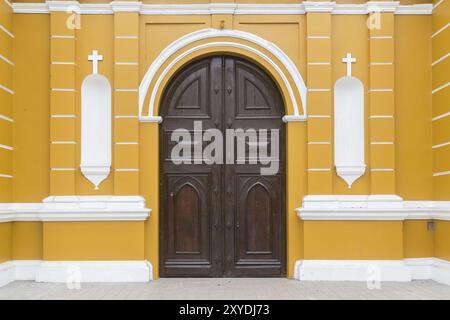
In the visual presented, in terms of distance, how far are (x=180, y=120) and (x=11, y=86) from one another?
2769 millimetres

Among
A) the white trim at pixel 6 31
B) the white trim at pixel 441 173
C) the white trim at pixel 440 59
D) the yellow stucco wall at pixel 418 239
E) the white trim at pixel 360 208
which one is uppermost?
the white trim at pixel 6 31

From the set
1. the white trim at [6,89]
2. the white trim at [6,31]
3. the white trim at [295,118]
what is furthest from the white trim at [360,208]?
the white trim at [6,31]

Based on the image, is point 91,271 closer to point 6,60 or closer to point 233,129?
point 233,129

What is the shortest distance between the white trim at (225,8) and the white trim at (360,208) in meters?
3.02

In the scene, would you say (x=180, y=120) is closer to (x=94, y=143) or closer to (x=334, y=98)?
(x=94, y=143)

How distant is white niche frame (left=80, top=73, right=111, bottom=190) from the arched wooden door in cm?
90

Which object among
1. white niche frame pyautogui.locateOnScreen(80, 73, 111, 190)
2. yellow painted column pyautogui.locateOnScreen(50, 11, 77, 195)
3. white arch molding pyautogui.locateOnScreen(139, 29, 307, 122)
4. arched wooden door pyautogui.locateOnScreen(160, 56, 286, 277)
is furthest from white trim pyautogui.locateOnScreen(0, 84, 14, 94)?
arched wooden door pyautogui.locateOnScreen(160, 56, 286, 277)

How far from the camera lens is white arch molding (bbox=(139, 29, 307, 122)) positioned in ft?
30.5

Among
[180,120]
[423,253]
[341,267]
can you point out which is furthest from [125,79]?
[423,253]

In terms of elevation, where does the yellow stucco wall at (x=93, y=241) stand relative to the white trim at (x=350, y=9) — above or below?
below

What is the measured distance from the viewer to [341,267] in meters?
9.00

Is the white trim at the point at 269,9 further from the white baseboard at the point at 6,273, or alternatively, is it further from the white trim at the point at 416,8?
the white baseboard at the point at 6,273

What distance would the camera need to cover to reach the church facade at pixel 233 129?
9.13 meters

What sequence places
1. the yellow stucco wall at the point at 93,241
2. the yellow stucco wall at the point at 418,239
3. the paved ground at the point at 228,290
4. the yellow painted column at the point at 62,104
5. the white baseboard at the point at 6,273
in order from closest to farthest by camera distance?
the paved ground at the point at 228,290 < the white baseboard at the point at 6,273 < the yellow stucco wall at the point at 93,241 < the yellow painted column at the point at 62,104 < the yellow stucco wall at the point at 418,239
